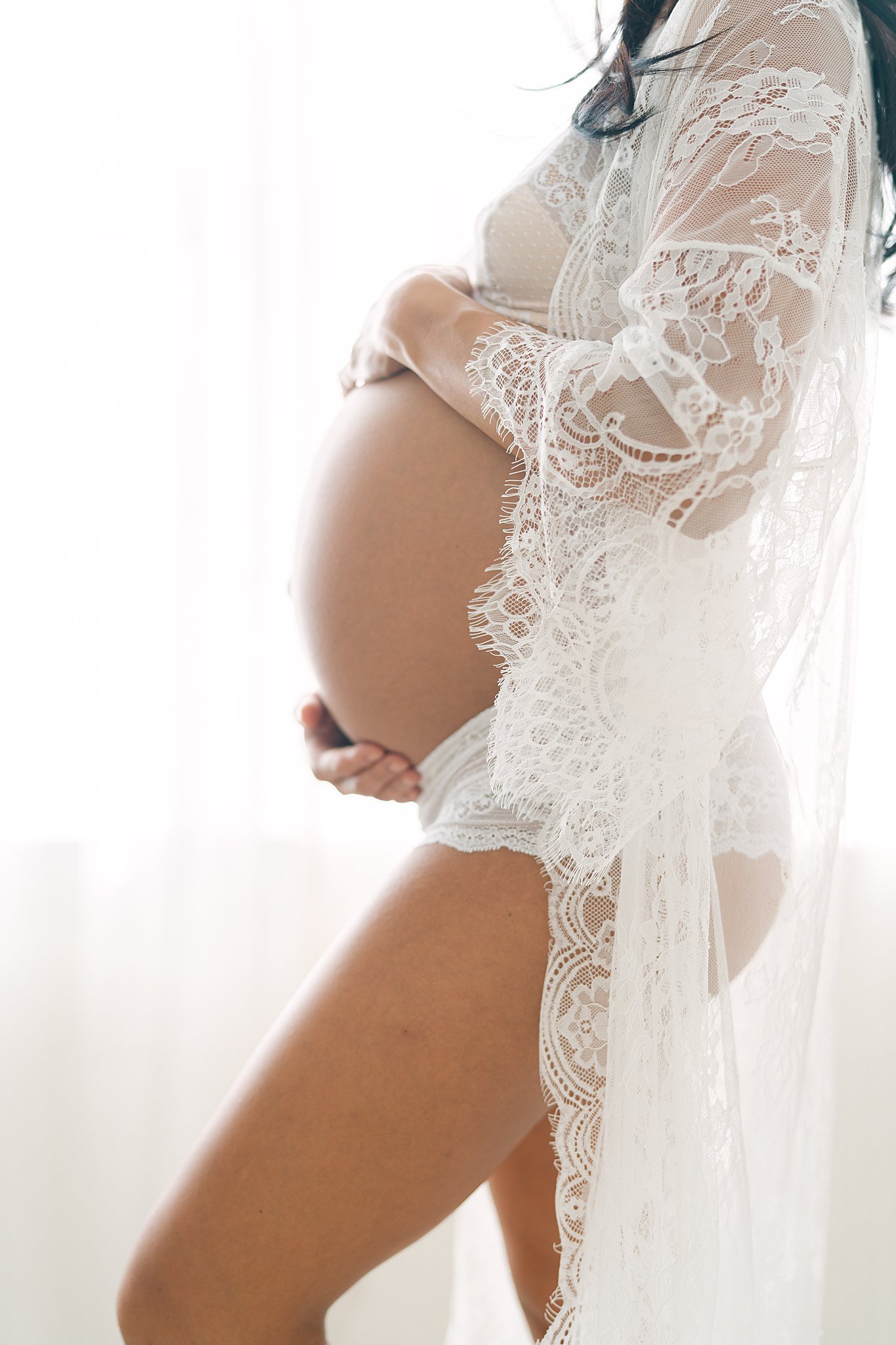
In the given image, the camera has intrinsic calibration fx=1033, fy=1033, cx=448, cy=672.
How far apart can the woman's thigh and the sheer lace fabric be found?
3 cm

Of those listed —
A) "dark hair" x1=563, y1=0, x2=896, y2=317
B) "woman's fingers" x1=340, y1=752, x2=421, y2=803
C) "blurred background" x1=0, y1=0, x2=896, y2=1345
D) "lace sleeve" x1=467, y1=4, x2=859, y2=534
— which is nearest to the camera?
"lace sleeve" x1=467, y1=4, x2=859, y2=534

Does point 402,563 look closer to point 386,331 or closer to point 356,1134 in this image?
point 386,331

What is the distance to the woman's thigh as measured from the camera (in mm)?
641

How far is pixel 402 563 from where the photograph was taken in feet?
2.54

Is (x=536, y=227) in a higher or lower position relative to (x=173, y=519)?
higher

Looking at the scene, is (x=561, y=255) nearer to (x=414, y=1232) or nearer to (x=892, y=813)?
(x=414, y=1232)

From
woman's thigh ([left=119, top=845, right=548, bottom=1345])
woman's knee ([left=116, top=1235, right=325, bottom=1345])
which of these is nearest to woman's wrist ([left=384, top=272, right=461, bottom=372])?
woman's thigh ([left=119, top=845, right=548, bottom=1345])

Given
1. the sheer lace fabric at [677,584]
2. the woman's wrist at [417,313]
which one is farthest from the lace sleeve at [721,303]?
the woman's wrist at [417,313]

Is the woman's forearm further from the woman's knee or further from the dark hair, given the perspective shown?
the woman's knee

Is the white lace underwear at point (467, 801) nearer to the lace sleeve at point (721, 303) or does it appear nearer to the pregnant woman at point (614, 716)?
the pregnant woman at point (614, 716)

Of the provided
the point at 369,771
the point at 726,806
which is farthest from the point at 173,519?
the point at 726,806

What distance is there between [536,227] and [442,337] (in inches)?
5.3

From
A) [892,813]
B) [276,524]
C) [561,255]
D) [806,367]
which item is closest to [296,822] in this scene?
[276,524]

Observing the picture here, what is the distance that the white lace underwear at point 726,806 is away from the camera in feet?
2.31
